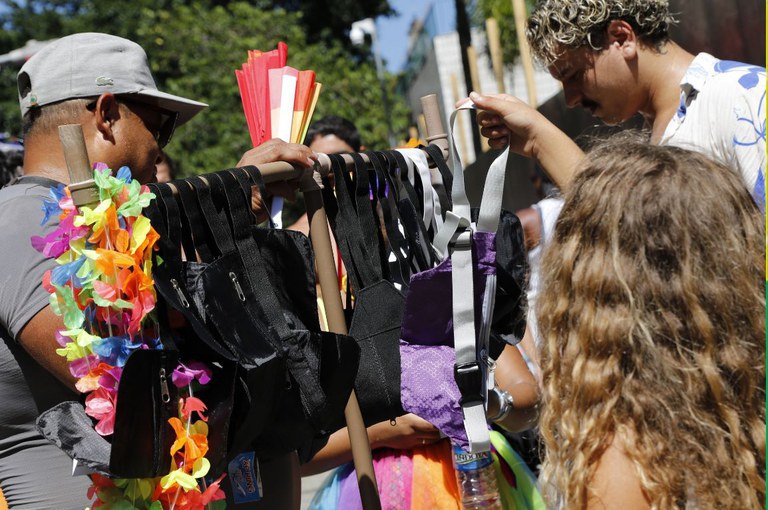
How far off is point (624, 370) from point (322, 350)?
2.28 feet

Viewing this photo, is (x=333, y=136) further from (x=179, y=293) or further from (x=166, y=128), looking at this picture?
(x=179, y=293)

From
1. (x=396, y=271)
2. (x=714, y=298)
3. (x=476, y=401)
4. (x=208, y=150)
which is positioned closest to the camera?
(x=714, y=298)

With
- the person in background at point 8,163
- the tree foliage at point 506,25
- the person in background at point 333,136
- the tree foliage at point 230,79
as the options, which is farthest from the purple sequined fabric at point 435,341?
the tree foliage at point 506,25

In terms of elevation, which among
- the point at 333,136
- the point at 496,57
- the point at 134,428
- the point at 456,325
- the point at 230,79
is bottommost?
the point at 230,79

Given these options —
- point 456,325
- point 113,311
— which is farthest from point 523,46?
point 113,311

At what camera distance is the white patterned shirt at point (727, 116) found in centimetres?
236

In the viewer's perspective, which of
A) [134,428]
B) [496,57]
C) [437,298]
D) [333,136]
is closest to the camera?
[134,428]

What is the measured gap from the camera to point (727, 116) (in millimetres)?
2438

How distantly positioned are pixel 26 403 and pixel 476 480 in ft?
3.76

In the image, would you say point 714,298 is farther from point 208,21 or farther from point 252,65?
point 208,21

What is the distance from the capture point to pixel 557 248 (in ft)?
5.37

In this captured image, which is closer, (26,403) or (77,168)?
(77,168)

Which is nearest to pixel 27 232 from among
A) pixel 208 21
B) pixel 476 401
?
pixel 476 401

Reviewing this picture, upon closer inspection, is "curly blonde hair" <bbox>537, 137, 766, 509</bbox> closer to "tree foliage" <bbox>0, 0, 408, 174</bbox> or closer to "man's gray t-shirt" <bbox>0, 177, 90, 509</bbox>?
"man's gray t-shirt" <bbox>0, 177, 90, 509</bbox>
